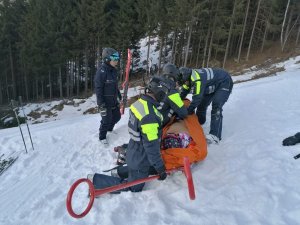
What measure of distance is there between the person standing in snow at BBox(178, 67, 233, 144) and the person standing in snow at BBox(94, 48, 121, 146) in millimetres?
1762

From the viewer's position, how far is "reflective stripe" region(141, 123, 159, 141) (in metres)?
4.74

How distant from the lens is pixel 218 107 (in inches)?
267

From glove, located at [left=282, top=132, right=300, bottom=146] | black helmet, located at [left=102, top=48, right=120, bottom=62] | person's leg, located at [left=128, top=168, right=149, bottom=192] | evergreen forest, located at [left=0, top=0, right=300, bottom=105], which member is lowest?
evergreen forest, located at [left=0, top=0, right=300, bottom=105]

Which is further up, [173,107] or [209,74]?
[209,74]

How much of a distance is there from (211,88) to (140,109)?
8.53ft

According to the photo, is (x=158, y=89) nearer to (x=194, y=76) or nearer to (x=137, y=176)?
(x=137, y=176)

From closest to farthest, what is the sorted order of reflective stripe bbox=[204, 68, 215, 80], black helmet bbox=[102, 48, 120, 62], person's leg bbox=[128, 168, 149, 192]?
person's leg bbox=[128, 168, 149, 192], reflective stripe bbox=[204, 68, 215, 80], black helmet bbox=[102, 48, 120, 62]

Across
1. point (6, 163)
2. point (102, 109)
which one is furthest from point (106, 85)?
point (6, 163)

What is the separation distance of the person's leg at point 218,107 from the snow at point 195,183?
1.11ft

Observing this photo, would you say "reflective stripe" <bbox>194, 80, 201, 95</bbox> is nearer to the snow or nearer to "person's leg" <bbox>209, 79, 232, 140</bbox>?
"person's leg" <bbox>209, 79, 232, 140</bbox>

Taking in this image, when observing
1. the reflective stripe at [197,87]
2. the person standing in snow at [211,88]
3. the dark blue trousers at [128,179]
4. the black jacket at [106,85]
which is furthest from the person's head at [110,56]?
the dark blue trousers at [128,179]

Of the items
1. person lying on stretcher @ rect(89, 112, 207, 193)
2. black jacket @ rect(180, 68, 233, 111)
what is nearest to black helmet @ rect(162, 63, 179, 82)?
black jacket @ rect(180, 68, 233, 111)

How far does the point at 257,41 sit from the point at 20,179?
35.0 metres

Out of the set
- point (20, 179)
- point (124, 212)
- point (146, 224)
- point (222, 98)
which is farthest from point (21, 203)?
point (222, 98)
